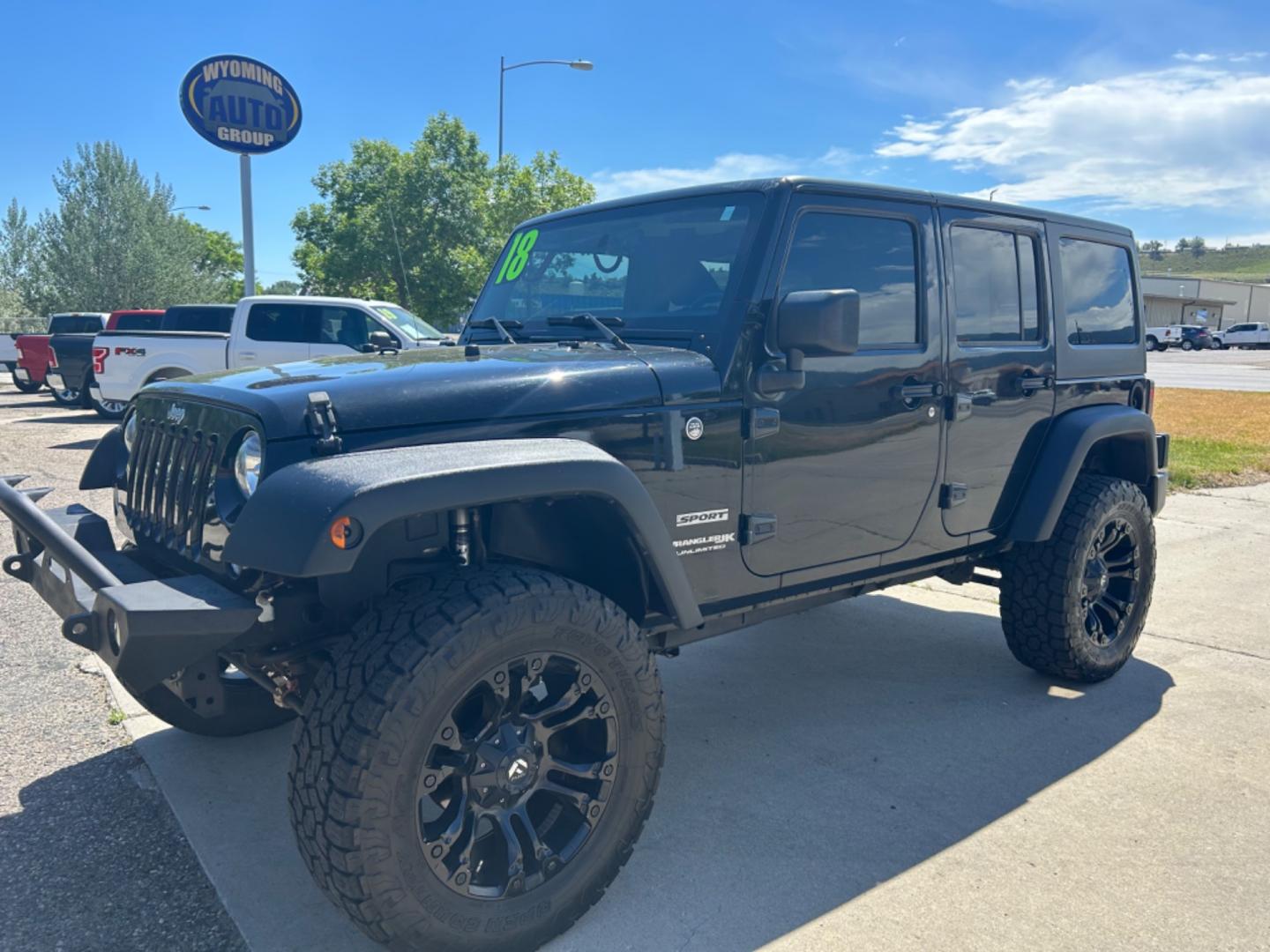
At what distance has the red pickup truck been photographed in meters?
19.0

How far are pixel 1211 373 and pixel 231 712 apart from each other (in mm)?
33329

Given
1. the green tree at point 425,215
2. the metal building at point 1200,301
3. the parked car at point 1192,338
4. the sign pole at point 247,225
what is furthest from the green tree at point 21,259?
the metal building at point 1200,301

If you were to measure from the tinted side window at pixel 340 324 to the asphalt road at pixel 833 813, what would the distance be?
701 cm

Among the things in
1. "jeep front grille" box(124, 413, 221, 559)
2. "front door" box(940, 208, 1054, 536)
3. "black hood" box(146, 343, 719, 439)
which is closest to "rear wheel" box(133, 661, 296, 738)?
"jeep front grille" box(124, 413, 221, 559)

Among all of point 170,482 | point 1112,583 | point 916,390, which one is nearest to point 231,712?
point 170,482

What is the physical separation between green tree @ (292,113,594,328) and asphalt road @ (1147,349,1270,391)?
12.8 metres

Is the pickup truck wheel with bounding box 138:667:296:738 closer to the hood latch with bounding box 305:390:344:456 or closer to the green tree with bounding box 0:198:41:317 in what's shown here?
the hood latch with bounding box 305:390:344:456

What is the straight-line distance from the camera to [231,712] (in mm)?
3619

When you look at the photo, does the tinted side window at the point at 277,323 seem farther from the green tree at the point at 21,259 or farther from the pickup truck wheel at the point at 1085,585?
the green tree at the point at 21,259

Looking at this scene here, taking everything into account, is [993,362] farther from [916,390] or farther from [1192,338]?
[1192,338]

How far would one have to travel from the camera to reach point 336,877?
2.16m

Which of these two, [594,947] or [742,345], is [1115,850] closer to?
[594,947]

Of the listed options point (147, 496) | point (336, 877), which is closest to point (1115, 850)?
point (336, 877)

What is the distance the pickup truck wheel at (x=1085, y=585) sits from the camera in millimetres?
4098
